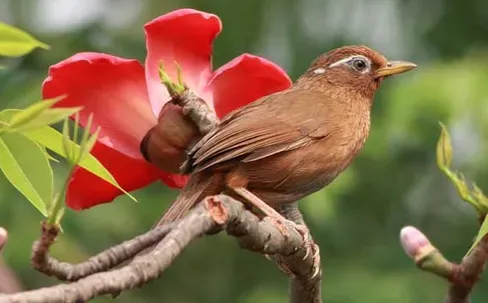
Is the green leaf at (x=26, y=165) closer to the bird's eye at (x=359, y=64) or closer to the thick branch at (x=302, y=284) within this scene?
the thick branch at (x=302, y=284)

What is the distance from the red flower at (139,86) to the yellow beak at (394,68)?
2.05 ft

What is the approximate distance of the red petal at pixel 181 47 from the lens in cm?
236

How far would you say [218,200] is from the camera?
1690mm

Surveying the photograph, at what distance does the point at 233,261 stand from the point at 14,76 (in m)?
2.47

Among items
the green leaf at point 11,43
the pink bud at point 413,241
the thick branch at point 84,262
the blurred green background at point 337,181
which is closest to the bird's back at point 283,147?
the pink bud at point 413,241

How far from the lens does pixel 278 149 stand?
2756mm

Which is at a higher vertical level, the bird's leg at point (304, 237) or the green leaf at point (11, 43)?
the green leaf at point (11, 43)

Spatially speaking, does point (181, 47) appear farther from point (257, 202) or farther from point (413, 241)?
Result: point (413, 241)

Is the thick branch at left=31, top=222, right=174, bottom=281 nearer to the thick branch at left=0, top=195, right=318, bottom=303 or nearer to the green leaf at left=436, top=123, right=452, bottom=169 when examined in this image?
the thick branch at left=0, top=195, right=318, bottom=303

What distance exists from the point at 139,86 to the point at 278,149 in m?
0.48

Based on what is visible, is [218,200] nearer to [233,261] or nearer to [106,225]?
[106,225]

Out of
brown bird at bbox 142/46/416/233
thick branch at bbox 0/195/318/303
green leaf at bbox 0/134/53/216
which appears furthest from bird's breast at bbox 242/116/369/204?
green leaf at bbox 0/134/53/216

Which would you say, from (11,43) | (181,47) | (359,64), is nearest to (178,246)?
(11,43)

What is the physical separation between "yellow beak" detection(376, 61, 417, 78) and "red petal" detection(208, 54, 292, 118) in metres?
0.58
